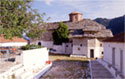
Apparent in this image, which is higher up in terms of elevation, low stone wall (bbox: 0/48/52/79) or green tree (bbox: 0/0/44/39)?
green tree (bbox: 0/0/44/39)

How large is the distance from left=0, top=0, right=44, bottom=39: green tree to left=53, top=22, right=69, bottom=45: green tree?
17.1m

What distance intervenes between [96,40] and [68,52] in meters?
8.62

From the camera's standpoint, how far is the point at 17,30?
1142 cm

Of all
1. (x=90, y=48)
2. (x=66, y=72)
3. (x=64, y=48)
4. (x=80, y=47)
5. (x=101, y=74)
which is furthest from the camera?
(x=64, y=48)

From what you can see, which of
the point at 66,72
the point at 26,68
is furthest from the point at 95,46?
the point at 26,68

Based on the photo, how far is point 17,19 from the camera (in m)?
11.2

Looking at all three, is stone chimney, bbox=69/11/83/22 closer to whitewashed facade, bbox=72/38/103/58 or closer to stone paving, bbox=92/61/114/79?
whitewashed facade, bbox=72/38/103/58

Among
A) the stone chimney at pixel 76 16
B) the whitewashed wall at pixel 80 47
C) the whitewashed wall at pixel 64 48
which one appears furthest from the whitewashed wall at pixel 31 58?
the stone chimney at pixel 76 16

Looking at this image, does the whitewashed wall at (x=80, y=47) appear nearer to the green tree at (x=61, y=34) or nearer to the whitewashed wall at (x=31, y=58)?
the green tree at (x=61, y=34)

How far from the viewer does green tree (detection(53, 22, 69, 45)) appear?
31.7 metres

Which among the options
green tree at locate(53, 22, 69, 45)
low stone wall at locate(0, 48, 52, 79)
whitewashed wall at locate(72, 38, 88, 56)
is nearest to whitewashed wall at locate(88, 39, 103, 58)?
whitewashed wall at locate(72, 38, 88, 56)

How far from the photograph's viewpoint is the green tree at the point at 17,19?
10.9 metres

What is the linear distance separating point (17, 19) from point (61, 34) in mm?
20847

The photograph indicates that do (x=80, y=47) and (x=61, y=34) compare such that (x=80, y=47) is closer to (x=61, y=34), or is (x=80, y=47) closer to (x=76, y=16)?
(x=61, y=34)
